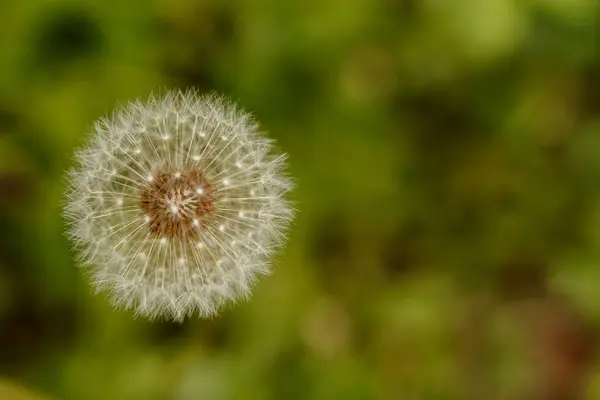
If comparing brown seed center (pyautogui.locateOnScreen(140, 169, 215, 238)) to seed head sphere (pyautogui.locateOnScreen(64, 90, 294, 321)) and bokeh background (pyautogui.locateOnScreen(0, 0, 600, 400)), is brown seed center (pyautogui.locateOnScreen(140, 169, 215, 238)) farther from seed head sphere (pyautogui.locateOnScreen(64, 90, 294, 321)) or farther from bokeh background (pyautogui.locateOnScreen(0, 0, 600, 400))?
bokeh background (pyautogui.locateOnScreen(0, 0, 600, 400))

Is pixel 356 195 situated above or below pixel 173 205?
above

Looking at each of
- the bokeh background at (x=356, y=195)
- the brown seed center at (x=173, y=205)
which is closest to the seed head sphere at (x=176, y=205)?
the brown seed center at (x=173, y=205)

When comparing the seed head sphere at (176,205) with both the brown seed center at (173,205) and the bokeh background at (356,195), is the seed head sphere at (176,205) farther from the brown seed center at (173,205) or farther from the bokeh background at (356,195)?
the bokeh background at (356,195)

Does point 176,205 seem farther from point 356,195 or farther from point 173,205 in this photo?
point 356,195

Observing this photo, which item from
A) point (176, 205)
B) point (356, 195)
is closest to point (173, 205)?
point (176, 205)

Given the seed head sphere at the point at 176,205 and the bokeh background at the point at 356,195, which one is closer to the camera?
the seed head sphere at the point at 176,205

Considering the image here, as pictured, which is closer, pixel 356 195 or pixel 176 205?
pixel 176 205
